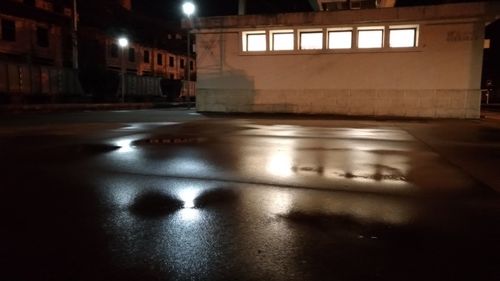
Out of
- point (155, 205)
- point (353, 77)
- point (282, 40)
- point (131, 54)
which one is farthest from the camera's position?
point (131, 54)

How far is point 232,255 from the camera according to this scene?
2830mm

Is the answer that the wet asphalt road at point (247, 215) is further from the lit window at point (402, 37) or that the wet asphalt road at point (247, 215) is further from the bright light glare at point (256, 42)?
→ the bright light glare at point (256, 42)

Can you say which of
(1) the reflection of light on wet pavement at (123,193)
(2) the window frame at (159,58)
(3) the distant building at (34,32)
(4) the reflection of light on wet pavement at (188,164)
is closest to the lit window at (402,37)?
(4) the reflection of light on wet pavement at (188,164)

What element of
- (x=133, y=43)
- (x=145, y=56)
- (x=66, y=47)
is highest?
(x=133, y=43)

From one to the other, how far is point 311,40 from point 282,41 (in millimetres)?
1434

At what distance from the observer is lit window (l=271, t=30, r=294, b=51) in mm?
18594

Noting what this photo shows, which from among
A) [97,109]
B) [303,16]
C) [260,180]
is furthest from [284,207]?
[97,109]

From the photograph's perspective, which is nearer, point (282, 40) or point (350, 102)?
point (350, 102)

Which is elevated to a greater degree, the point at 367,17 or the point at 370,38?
the point at 367,17

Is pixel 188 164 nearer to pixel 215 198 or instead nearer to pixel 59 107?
pixel 215 198

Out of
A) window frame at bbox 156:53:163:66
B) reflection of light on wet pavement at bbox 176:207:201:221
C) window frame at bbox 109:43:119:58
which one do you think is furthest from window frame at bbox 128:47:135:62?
reflection of light on wet pavement at bbox 176:207:201:221

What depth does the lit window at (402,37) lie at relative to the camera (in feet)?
56.0

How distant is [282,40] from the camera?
738 inches

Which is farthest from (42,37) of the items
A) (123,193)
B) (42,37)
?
(123,193)
